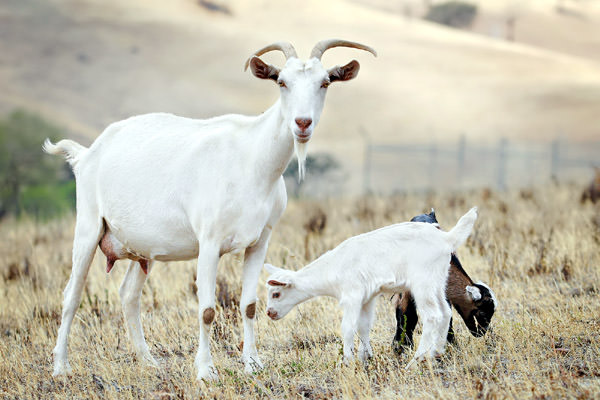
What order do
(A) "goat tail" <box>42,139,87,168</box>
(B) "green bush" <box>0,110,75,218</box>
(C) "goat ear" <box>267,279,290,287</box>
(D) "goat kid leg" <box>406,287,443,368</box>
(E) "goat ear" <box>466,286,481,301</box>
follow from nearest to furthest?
(D) "goat kid leg" <box>406,287,443,368</box>
(E) "goat ear" <box>466,286,481,301</box>
(C) "goat ear" <box>267,279,290,287</box>
(A) "goat tail" <box>42,139,87,168</box>
(B) "green bush" <box>0,110,75,218</box>

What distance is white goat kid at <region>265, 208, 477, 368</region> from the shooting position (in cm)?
526

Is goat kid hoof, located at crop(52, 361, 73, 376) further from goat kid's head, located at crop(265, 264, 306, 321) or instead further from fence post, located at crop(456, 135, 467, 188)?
fence post, located at crop(456, 135, 467, 188)

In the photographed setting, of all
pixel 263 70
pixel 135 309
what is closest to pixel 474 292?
pixel 263 70

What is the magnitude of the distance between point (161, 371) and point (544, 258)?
472cm

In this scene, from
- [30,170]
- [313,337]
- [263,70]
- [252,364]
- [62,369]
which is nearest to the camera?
[263,70]

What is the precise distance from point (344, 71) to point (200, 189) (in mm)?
1414

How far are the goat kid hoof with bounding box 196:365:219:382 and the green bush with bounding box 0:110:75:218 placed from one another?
Result: 25.5 meters

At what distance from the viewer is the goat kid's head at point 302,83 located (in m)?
5.12

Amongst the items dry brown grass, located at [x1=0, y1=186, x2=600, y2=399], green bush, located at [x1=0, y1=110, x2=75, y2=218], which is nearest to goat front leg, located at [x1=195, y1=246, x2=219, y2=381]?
dry brown grass, located at [x1=0, y1=186, x2=600, y2=399]

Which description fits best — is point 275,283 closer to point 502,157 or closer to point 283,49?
point 283,49

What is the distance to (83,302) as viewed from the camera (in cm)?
860

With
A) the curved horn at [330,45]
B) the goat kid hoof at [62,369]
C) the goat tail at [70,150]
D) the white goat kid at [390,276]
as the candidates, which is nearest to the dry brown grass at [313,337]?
the goat kid hoof at [62,369]

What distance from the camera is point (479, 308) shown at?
579 centimetres

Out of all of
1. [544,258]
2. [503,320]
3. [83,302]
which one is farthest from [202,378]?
[544,258]
